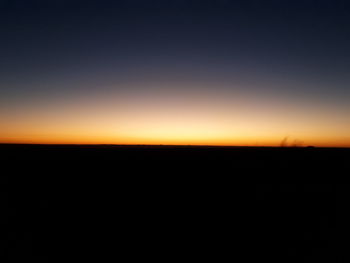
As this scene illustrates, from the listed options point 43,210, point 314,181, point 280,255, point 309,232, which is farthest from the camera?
point 314,181

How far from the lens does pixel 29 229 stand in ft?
25.6

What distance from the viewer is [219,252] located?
6.42 metres

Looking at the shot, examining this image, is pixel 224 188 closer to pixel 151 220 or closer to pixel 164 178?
pixel 164 178

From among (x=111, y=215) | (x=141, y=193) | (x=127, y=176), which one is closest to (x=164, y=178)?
(x=127, y=176)

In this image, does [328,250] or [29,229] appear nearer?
[328,250]

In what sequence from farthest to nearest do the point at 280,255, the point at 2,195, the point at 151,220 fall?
the point at 2,195
the point at 151,220
the point at 280,255

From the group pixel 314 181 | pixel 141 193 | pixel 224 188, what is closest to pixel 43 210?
pixel 141 193

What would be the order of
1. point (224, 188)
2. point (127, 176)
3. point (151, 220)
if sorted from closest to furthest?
point (151, 220), point (224, 188), point (127, 176)

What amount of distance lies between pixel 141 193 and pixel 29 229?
16.7 feet

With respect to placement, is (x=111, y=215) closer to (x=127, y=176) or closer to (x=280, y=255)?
(x=280, y=255)

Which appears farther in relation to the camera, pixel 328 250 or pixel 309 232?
pixel 309 232

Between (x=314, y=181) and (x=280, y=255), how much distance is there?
412 inches

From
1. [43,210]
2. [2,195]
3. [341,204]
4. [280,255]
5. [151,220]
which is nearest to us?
[280,255]

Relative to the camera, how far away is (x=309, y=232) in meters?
7.67
